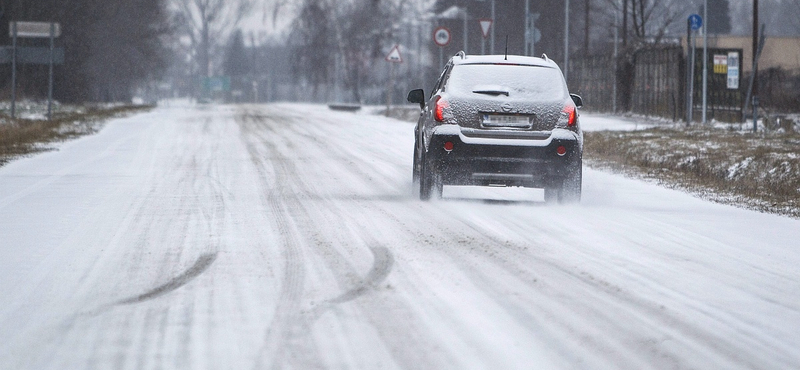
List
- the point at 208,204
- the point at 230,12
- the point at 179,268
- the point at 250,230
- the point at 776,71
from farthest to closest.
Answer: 1. the point at 230,12
2. the point at 776,71
3. the point at 208,204
4. the point at 250,230
5. the point at 179,268

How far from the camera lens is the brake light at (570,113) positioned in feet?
39.1

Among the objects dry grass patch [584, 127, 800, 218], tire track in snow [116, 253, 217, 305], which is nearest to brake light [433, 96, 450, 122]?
dry grass patch [584, 127, 800, 218]

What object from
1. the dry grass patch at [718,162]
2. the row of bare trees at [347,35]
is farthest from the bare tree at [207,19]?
the dry grass patch at [718,162]

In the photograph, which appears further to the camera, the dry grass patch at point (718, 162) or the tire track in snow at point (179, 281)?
the dry grass patch at point (718, 162)

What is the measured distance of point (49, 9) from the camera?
57156 mm

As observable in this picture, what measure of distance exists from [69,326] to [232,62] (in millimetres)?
158190

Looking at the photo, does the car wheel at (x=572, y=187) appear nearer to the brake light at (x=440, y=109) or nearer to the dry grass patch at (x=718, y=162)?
the brake light at (x=440, y=109)

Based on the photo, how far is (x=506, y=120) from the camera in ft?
38.9

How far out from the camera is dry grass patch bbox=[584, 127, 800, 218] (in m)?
13.6

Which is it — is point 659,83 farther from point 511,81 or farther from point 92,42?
point 92,42

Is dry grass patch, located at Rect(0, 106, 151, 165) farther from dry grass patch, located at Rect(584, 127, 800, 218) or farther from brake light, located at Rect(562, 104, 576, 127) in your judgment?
dry grass patch, located at Rect(584, 127, 800, 218)

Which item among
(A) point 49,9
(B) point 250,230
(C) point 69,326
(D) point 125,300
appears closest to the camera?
(C) point 69,326

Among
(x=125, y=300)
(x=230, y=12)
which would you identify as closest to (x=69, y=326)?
(x=125, y=300)

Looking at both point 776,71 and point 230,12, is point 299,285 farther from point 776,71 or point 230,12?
point 230,12
